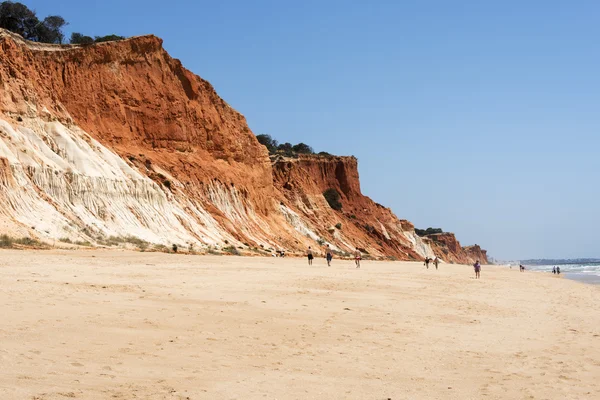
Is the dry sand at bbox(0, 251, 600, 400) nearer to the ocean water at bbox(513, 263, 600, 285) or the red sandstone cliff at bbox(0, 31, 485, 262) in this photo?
the red sandstone cliff at bbox(0, 31, 485, 262)

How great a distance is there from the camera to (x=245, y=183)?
2100 inches

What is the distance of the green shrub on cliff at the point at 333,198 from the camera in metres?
82.2

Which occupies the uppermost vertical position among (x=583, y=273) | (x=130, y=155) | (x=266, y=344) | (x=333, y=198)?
(x=333, y=198)

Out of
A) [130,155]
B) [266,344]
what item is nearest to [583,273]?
[130,155]

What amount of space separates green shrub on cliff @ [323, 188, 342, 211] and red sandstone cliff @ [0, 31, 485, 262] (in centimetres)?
1318

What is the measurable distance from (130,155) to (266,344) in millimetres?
36551

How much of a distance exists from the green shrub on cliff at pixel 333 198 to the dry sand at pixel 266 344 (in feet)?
216

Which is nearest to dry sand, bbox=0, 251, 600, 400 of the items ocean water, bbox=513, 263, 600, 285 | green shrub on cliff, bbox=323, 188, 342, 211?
ocean water, bbox=513, 263, 600, 285

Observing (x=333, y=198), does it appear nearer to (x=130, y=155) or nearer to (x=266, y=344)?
(x=130, y=155)

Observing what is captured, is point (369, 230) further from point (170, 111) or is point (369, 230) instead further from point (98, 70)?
point (98, 70)

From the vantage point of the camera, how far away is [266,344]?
29.9 feet

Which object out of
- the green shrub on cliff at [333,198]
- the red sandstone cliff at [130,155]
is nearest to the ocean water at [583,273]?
the red sandstone cliff at [130,155]

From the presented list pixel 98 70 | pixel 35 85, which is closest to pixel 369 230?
pixel 98 70

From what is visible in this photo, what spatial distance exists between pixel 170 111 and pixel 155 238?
17120 mm
